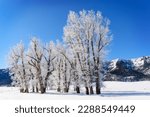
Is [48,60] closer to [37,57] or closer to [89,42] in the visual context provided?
[37,57]

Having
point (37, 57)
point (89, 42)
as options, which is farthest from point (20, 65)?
point (89, 42)

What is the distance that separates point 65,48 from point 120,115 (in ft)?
115

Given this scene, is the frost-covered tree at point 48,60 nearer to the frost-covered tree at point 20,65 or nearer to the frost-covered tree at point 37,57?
the frost-covered tree at point 37,57

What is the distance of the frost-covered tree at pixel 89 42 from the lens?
4534 centimetres

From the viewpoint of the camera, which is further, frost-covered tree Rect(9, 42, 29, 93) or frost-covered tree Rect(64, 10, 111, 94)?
frost-covered tree Rect(9, 42, 29, 93)

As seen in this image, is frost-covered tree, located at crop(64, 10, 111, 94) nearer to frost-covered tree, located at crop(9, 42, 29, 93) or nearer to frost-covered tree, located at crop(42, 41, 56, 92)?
frost-covered tree, located at crop(42, 41, 56, 92)

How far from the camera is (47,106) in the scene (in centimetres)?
1952

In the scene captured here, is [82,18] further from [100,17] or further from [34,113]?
[34,113]

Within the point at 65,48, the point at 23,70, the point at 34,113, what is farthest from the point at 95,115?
the point at 23,70

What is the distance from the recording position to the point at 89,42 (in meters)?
45.6

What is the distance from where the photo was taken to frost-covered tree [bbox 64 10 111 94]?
4534cm

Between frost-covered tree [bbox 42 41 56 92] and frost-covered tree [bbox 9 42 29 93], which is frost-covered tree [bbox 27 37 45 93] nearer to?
frost-covered tree [bbox 42 41 56 92]

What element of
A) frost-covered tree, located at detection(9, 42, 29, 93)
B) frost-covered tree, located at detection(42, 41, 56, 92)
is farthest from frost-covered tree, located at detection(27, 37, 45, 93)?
frost-covered tree, located at detection(9, 42, 29, 93)


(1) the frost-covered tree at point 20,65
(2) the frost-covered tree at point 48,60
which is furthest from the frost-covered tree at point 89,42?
(1) the frost-covered tree at point 20,65
